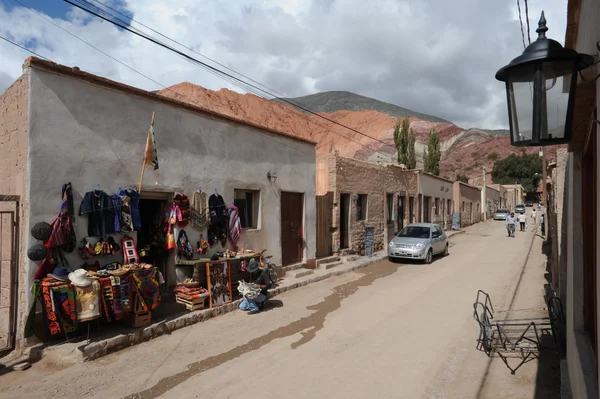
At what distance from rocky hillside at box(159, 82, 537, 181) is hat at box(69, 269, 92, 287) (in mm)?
42951

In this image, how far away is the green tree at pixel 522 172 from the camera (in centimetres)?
6519

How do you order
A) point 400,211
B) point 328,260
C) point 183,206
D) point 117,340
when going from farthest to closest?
point 400,211 < point 328,260 < point 183,206 < point 117,340

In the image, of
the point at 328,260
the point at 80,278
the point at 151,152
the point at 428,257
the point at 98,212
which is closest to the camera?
the point at 80,278

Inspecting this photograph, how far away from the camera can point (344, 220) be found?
16.2 meters

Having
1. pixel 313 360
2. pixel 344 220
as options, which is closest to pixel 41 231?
pixel 313 360

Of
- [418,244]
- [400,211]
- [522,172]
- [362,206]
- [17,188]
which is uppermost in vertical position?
[522,172]

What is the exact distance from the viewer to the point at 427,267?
569 inches

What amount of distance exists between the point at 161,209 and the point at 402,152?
976 inches

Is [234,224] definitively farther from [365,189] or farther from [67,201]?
[365,189]

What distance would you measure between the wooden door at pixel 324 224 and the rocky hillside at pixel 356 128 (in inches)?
1305

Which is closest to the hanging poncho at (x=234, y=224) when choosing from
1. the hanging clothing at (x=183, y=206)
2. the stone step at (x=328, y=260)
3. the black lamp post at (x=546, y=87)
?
the hanging clothing at (x=183, y=206)

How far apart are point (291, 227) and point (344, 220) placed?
183 inches

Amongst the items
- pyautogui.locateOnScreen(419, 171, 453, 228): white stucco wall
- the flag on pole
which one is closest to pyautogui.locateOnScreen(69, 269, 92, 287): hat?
the flag on pole

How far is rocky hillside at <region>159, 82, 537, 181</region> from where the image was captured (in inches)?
2347
